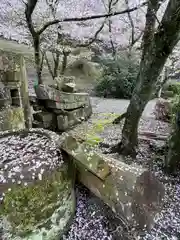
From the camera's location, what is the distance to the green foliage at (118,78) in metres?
7.95

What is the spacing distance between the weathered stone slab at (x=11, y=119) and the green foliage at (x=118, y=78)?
541 cm

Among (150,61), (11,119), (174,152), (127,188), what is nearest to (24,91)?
(11,119)

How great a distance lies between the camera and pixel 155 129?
434 centimetres

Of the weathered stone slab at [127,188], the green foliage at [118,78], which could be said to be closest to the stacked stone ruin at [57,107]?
the weathered stone slab at [127,188]

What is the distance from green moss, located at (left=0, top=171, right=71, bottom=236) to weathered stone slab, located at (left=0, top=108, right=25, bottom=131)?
5.28ft

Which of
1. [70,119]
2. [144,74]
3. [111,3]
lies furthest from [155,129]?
[111,3]

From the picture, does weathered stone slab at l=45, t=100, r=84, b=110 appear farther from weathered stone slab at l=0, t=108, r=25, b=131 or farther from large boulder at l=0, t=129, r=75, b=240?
large boulder at l=0, t=129, r=75, b=240

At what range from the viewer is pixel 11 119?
3047mm

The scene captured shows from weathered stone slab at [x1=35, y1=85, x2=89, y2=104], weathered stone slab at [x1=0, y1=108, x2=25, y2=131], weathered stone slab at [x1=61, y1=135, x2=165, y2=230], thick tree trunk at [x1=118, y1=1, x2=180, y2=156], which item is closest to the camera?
weathered stone slab at [x1=61, y1=135, x2=165, y2=230]

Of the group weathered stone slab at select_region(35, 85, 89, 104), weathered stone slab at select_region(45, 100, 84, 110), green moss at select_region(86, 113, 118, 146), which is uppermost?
weathered stone slab at select_region(35, 85, 89, 104)

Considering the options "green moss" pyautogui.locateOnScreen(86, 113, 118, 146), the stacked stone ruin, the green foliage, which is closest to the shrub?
"green moss" pyautogui.locateOnScreen(86, 113, 118, 146)

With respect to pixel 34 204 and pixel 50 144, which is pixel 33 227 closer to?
pixel 34 204

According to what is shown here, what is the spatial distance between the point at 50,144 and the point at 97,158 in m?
0.56

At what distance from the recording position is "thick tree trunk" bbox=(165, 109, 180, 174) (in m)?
2.37
